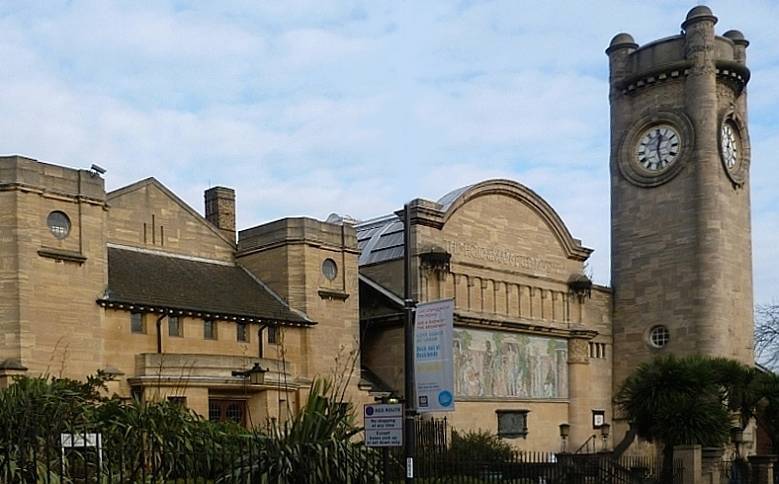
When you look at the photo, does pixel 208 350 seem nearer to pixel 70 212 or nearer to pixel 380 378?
pixel 70 212

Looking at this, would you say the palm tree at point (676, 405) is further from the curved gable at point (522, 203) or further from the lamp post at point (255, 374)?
the lamp post at point (255, 374)

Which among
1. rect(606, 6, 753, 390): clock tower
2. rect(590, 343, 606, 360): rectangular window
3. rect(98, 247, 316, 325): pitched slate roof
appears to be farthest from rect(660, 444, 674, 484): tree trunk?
rect(590, 343, 606, 360): rectangular window

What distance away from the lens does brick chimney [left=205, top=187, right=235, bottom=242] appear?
119 ft

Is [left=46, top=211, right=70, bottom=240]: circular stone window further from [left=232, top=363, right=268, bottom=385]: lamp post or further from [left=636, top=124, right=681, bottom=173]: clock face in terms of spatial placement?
[left=636, top=124, right=681, bottom=173]: clock face

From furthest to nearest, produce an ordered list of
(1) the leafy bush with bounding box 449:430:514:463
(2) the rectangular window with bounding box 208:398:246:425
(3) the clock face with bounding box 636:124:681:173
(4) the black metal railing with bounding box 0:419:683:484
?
(3) the clock face with bounding box 636:124:681:173 < (2) the rectangular window with bounding box 208:398:246:425 < (1) the leafy bush with bounding box 449:430:514:463 < (4) the black metal railing with bounding box 0:419:683:484

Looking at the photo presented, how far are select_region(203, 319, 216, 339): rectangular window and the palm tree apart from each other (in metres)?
13.0

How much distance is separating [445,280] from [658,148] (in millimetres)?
14064

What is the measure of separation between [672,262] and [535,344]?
7.89 meters

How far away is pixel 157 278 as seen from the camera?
3028cm

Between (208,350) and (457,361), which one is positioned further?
(457,361)

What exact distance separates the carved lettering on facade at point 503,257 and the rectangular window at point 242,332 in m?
9.52

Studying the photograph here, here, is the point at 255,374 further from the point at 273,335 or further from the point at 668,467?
the point at 668,467

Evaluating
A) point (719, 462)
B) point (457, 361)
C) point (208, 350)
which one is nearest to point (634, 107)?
point (457, 361)

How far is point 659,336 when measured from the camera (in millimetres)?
44000
